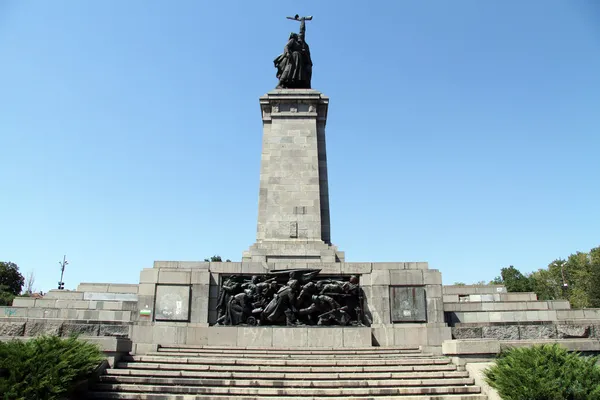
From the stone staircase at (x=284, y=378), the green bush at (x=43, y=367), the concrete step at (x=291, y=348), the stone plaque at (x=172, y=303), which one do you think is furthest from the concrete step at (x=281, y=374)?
the stone plaque at (x=172, y=303)

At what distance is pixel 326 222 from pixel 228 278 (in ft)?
19.0

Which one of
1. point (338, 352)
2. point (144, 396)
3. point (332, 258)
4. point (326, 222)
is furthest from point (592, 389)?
point (326, 222)

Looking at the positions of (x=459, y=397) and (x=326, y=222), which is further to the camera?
(x=326, y=222)

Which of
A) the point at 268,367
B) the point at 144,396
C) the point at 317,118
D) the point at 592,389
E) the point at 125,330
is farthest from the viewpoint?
the point at 317,118

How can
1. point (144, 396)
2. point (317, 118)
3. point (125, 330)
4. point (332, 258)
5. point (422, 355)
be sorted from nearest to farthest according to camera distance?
point (144, 396)
point (422, 355)
point (125, 330)
point (332, 258)
point (317, 118)

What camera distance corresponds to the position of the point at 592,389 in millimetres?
9430

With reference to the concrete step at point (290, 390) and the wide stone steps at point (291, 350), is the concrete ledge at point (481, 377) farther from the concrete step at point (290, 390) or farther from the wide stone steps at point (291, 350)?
the wide stone steps at point (291, 350)

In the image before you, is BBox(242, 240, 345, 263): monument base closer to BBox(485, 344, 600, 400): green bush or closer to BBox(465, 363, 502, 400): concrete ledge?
BBox(465, 363, 502, 400): concrete ledge

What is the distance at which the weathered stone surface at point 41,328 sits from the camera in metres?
13.9

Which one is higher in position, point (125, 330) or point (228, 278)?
point (228, 278)

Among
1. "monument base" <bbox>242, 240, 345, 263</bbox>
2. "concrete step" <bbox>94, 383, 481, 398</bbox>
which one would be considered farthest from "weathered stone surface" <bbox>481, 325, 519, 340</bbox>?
"monument base" <bbox>242, 240, 345, 263</bbox>

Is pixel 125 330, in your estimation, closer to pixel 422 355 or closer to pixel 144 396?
pixel 144 396

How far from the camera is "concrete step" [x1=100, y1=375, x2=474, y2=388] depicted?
11336 millimetres

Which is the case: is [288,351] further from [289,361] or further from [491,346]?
[491,346]
